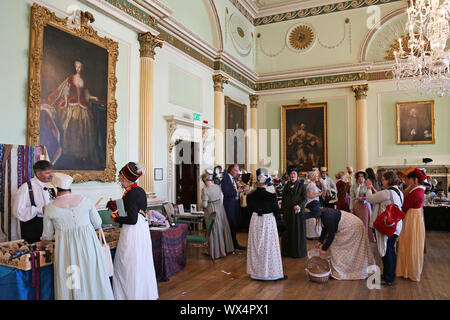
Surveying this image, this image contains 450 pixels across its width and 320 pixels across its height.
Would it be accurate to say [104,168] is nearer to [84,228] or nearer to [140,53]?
[140,53]

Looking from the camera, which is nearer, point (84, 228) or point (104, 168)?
point (84, 228)

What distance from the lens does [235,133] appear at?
13078 mm

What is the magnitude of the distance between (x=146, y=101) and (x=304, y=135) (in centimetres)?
797

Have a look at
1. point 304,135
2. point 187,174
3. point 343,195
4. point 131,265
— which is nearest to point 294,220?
point 343,195

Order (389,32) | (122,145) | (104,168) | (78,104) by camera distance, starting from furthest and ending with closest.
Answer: (389,32), (122,145), (104,168), (78,104)

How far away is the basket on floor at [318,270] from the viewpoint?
5.23 meters

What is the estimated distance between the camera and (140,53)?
7988mm

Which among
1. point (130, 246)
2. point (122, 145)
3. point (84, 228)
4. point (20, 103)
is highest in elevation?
point (20, 103)

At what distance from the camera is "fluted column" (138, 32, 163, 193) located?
7898 mm

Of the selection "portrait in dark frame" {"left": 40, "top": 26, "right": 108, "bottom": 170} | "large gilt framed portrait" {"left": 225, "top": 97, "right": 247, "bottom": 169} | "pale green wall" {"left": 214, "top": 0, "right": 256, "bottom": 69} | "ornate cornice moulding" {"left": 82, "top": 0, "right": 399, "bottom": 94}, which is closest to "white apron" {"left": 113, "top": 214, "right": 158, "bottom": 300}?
"portrait in dark frame" {"left": 40, "top": 26, "right": 108, "bottom": 170}

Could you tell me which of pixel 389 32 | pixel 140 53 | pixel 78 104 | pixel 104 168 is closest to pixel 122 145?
pixel 104 168

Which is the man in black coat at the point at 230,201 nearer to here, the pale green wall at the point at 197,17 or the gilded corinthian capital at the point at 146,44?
the gilded corinthian capital at the point at 146,44

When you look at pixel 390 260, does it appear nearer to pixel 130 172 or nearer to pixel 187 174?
pixel 130 172

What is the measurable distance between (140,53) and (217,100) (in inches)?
157
